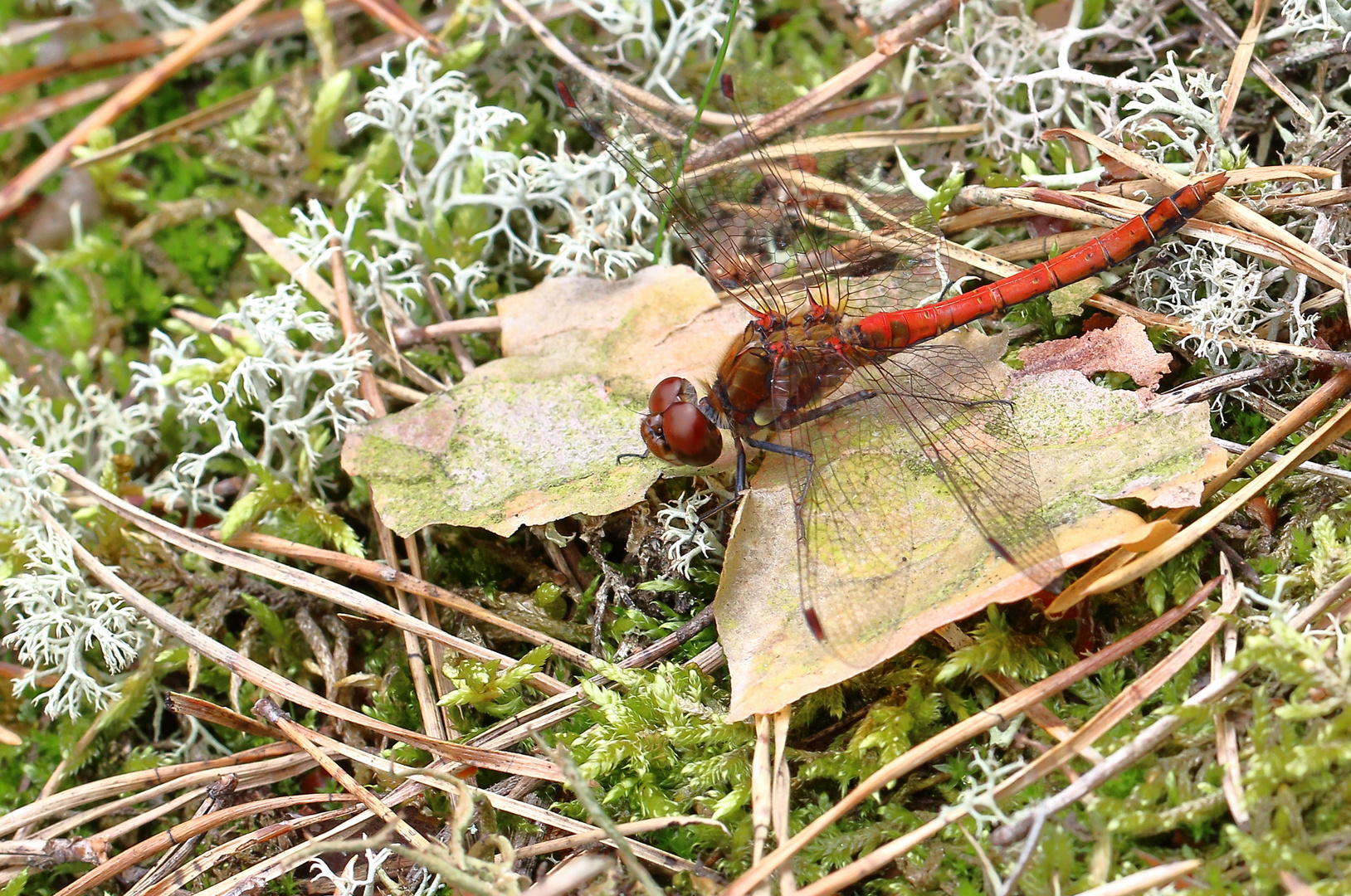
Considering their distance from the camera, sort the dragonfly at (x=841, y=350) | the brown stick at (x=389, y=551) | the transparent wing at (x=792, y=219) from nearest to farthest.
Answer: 1. the dragonfly at (x=841, y=350)
2. the brown stick at (x=389, y=551)
3. the transparent wing at (x=792, y=219)

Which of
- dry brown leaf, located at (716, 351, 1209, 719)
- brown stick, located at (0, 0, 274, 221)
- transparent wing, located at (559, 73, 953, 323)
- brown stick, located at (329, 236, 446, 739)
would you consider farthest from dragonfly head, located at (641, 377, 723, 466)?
brown stick, located at (0, 0, 274, 221)

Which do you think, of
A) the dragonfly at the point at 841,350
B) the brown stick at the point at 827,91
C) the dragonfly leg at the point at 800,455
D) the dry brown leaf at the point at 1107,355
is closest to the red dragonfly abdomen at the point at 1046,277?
the dragonfly at the point at 841,350

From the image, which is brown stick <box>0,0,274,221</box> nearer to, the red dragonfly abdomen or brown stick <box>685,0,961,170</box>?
brown stick <box>685,0,961,170</box>

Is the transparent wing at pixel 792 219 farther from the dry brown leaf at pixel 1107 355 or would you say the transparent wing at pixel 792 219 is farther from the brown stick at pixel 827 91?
the dry brown leaf at pixel 1107 355

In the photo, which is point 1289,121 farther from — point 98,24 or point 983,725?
point 98,24

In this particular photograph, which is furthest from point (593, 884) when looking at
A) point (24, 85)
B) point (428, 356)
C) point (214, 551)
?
point (24, 85)

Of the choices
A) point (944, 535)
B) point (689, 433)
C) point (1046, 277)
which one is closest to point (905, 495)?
point (944, 535)
